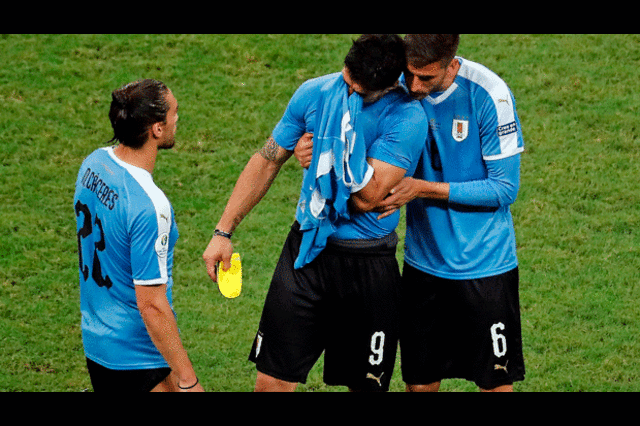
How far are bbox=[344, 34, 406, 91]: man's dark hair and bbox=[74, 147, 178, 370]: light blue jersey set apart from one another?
1.16 m

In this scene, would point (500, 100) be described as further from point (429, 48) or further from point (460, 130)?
point (429, 48)

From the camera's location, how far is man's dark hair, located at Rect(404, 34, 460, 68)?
4.87 metres

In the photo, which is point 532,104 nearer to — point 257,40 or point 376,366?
point 257,40

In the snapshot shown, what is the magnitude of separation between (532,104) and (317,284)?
642 centimetres

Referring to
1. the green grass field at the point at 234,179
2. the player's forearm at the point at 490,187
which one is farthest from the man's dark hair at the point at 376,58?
the green grass field at the point at 234,179

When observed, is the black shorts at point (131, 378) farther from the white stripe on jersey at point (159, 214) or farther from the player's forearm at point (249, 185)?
the player's forearm at point (249, 185)

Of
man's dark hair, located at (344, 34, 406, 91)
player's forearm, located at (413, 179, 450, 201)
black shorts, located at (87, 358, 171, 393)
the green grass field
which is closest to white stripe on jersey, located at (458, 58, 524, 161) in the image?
player's forearm, located at (413, 179, 450, 201)

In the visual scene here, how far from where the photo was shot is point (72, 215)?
30.7 ft

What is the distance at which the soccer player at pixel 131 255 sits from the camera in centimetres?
459

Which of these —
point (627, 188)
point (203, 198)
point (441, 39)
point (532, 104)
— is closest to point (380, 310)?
point (441, 39)

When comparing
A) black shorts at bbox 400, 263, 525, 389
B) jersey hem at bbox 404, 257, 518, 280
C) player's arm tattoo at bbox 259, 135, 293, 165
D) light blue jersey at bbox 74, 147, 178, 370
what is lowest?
black shorts at bbox 400, 263, 525, 389

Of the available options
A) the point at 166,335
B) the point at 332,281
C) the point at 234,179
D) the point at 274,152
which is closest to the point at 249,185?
the point at 274,152

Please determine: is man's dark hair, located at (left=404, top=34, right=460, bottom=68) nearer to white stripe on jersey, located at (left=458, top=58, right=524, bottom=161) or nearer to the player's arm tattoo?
white stripe on jersey, located at (left=458, top=58, right=524, bottom=161)

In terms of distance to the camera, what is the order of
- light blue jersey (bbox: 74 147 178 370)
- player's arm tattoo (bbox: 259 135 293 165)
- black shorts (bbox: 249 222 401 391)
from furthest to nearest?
player's arm tattoo (bbox: 259 135 293 165), black shorts (bbox: 249 222 401 391), light blue jersey (bbox: 74 147 178 370)
